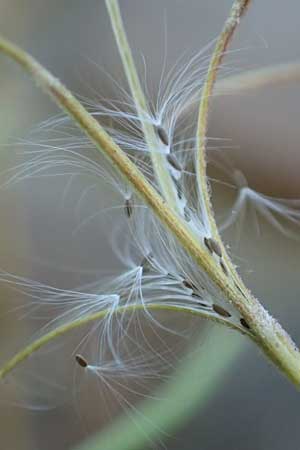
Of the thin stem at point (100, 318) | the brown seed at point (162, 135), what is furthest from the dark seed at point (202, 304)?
Result: the brown seed at point (162, 135)

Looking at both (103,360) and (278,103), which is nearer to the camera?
(103,360)

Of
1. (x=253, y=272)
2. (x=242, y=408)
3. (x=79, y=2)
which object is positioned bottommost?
(x=242, y=408)

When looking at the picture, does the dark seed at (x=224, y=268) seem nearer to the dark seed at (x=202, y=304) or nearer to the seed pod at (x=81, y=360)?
the dark seed at (x=202, y=304)

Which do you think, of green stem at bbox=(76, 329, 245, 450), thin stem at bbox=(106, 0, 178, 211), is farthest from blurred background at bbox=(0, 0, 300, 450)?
thin stem at bbox=(106, 0, 178, 211)

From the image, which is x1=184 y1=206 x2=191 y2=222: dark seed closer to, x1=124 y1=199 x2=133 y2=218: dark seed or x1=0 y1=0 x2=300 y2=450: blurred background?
x1=124 y1=199 x2=133 y2=218: dark seed

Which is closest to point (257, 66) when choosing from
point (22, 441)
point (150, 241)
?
point (150, 241)

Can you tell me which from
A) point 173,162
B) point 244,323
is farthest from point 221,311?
point 173,162

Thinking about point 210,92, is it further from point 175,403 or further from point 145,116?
point 175,403

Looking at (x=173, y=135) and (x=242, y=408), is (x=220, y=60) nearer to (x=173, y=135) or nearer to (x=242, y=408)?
(x=173, y=135)

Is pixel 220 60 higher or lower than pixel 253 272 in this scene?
higher
